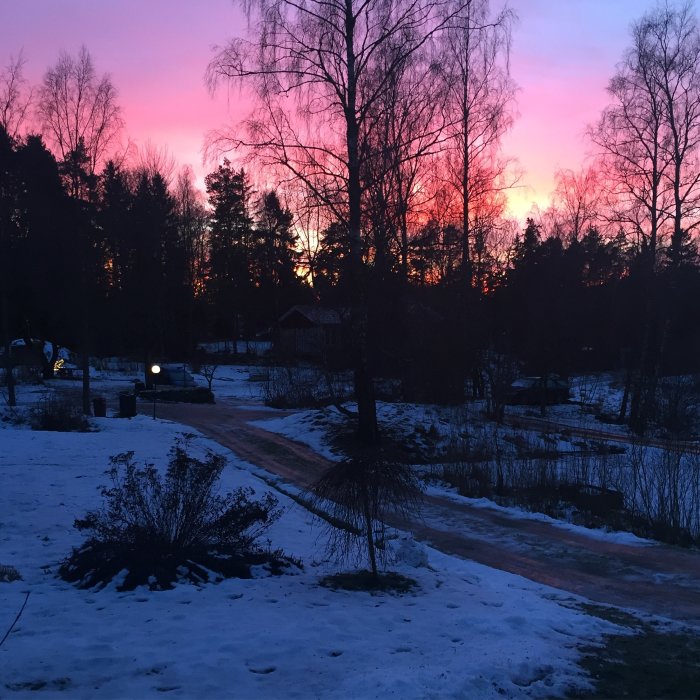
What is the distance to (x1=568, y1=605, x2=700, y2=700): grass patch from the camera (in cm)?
444

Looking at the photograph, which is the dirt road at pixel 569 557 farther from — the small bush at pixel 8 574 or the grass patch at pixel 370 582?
the small bush at pixel 8 574

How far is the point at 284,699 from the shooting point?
3943mm

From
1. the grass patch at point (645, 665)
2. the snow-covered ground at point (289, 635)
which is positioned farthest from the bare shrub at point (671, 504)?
the grass patch at point (645, 665)

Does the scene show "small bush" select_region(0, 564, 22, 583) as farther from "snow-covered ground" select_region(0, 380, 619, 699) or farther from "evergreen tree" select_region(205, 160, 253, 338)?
"evergreen tree" select_region(205, 160, 253, 338)

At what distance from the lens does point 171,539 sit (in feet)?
21.5

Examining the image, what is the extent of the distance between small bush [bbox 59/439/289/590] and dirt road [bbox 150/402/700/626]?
3295 mm

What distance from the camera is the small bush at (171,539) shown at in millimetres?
6098

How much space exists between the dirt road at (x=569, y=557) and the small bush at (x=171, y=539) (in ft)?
10.8

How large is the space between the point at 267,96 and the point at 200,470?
1053cm

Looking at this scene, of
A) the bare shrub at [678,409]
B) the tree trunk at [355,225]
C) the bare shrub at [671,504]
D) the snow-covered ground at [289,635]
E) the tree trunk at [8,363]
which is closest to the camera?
the snow-covered ground at [289,635]

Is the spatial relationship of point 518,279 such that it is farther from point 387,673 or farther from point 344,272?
point 387,673

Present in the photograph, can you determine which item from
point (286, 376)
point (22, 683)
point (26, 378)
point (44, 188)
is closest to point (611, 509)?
point (22, 683)

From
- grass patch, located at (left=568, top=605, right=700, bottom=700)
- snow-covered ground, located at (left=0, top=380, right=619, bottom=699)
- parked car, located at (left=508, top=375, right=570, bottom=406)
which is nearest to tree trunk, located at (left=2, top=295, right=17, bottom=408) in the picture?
snow-covered ground, located at (left=0, top=380, right=619, bottom=699)

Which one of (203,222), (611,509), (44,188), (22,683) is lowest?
(611,509)
